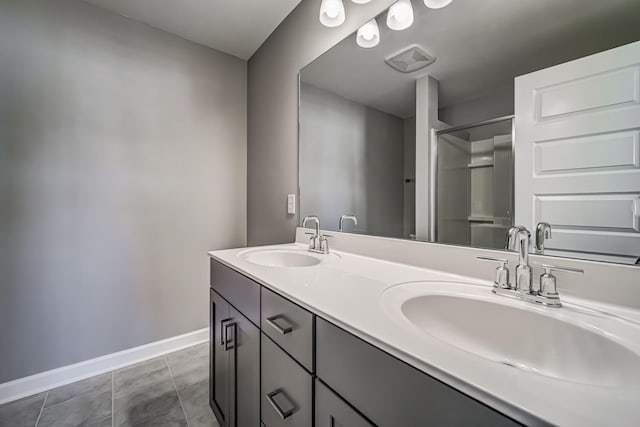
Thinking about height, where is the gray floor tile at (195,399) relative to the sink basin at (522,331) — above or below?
below

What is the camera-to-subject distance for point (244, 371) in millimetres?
970

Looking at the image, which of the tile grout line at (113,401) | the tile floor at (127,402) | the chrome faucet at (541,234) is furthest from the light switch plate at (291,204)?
the tile grout line at (113,401)

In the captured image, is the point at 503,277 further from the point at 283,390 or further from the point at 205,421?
the point at 205,421

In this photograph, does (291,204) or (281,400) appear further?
(291,204)

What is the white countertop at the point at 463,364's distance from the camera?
0.31 metres

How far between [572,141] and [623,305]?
0.41 meters

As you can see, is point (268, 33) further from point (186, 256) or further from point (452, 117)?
point (186, 256)

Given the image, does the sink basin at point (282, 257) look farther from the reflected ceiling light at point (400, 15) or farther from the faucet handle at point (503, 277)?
the reflected ceiling light at point (400, 15)

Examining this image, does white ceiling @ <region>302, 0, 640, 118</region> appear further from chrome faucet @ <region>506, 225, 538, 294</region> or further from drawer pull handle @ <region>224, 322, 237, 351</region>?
drawer pull handle @ <region>224, 322, 237, 351</region>

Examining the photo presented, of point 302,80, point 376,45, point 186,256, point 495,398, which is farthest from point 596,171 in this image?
point 186,256

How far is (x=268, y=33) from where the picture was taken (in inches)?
76.8

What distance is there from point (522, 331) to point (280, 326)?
0.60m

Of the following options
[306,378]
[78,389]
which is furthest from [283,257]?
[78,389]

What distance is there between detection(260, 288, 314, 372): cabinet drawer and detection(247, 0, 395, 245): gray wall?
0.95m
